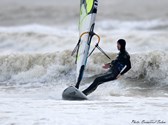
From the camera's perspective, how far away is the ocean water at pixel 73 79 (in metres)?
6.63

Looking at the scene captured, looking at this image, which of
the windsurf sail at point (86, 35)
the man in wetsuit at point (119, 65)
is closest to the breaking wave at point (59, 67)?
the man in wetsuit at point (119, 65)

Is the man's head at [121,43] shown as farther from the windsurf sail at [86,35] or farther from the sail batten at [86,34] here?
the sail batten at [86,34]

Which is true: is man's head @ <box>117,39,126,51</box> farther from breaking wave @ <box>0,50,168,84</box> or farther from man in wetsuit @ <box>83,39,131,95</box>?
breaking wave @ <box>0,50,168,84</box>

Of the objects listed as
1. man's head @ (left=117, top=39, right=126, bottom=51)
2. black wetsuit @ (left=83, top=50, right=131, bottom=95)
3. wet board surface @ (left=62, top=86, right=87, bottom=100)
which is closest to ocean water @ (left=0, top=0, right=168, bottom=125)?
wet board surface @ (left=62, top=86, right=87, bottom=100)

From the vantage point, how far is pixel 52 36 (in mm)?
16750

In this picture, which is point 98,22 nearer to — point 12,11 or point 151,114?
point 12,11

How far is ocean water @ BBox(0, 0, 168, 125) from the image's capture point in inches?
261

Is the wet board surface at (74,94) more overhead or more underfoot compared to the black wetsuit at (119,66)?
more underfoot

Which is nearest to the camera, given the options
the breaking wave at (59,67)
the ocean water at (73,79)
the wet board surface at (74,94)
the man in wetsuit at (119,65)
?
the ocean water at (73,79)

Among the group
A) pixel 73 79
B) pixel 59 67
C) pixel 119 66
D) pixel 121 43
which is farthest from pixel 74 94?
pixel 59 67

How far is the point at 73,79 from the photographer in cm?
1173

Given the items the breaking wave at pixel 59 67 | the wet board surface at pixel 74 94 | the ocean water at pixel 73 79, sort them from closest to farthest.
→ 1. the ocean water at pixel 73 79
2. the wet board surface at pixel 74 94
3. the breaking wave at pixel 59 67

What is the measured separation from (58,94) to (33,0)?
22.5m

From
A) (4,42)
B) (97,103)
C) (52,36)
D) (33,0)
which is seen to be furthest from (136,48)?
(33,0)
